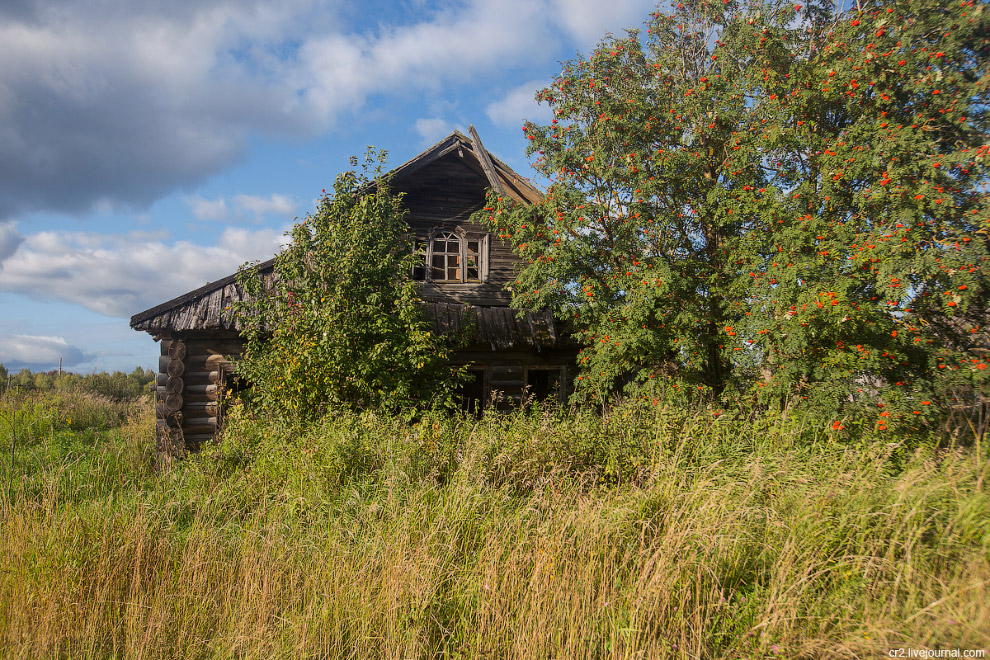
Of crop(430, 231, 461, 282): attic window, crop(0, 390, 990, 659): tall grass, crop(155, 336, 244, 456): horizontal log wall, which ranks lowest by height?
crop(0, 390, 990, 659): tall grass

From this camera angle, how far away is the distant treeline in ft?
69.6

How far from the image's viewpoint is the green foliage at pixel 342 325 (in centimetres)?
792

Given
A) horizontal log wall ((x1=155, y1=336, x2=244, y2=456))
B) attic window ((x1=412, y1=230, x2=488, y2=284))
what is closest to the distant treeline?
horizontal log wall ((x1=155, y1=336, x2=244, y2=456))

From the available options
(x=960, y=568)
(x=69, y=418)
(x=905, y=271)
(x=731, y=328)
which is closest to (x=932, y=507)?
(x=960, y=568)

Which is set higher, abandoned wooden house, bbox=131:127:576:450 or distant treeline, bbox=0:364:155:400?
abandoned wooden house, bbox=131:127:576:450

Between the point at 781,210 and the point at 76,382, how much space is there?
2598 cm

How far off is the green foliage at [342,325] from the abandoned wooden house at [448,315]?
1393 mm

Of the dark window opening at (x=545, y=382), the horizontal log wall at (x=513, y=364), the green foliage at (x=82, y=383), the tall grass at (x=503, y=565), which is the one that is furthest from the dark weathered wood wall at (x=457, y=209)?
the green foliage at (x=82, y=383)

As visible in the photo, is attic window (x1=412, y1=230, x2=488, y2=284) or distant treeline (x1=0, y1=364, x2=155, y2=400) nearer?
attic window (x1=412, y1=230, x2=488, y2=284)

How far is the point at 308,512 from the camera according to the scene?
5.23 meters

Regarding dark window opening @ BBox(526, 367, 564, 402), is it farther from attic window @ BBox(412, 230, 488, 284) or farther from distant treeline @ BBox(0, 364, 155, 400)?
distant treeline @ BBox(0, 364, 155, 400)

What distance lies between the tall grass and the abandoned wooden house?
206 inches

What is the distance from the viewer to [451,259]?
12.7 meters

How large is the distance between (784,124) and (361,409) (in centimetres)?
824
